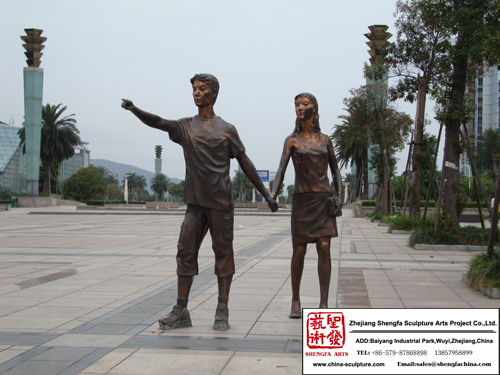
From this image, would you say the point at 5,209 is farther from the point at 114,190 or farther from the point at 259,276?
the point at 114,190

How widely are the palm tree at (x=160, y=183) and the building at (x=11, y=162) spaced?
3660 cm

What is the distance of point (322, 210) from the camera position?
5289 mm

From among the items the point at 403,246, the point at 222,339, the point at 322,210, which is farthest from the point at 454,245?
the point at 222,339

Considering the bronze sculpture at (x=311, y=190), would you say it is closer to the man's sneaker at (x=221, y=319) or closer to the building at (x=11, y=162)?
the man's sneaker at (x=221, y=319)

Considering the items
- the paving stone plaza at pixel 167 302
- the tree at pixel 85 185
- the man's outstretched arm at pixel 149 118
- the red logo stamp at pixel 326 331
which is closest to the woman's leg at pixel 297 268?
the paving stone plaza at pixel 167 302

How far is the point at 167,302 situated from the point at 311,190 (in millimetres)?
2231

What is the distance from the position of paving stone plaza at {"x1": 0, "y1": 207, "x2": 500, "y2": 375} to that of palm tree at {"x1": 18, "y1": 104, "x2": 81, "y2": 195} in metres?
48.9

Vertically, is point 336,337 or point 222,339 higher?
point 336,337

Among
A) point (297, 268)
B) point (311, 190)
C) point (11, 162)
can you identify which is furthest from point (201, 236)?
point (11, 162)

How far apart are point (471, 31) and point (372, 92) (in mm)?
16142

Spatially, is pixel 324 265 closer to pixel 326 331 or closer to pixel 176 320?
pixel 176 320

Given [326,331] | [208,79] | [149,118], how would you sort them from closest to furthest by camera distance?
[326,331]
[149,118]
[208,79]

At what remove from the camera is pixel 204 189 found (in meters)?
5.00

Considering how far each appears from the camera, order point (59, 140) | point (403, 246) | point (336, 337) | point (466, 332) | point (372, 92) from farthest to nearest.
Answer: point (59, 140) < point (372, 92) < point (403, 246) < point (336, 337) < point (466, 332)
